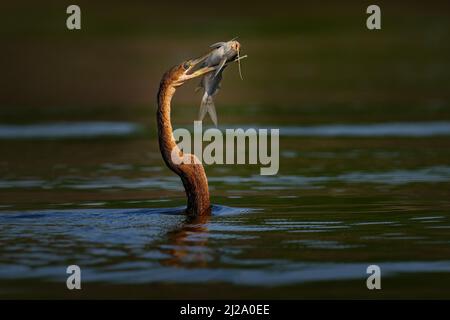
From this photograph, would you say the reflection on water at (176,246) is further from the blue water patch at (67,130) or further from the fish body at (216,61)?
the blue water patch at (67,130)

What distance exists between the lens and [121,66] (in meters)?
32.6

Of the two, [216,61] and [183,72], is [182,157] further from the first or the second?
[216,61]

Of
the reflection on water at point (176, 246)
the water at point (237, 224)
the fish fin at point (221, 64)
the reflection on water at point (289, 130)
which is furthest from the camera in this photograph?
the reflection on water at point (289, 130)

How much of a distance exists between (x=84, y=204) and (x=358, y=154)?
17.4 feet

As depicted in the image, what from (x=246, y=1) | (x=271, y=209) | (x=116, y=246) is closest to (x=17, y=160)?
(x=271, y=209)

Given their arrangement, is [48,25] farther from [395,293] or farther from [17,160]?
[395,293]

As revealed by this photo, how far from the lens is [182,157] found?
39.0ft

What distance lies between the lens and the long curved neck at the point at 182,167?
39.1 feet

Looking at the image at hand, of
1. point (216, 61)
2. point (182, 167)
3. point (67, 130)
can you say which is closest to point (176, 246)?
point (182, 167)

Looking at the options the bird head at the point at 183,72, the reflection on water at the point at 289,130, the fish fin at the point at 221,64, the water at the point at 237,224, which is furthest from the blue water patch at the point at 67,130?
the fish fin at the point at 221,64

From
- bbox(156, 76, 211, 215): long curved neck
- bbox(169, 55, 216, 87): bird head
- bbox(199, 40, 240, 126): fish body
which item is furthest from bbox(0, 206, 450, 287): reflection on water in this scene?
bbox(169, 55, 216, 87): bird head

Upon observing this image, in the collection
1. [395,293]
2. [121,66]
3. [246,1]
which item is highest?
[246,1]

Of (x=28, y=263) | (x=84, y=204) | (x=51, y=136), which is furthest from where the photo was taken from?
(x=51, y=136)

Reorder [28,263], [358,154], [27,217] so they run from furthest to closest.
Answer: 1. [358,154]
2. [27,217]
3. [28,263]
